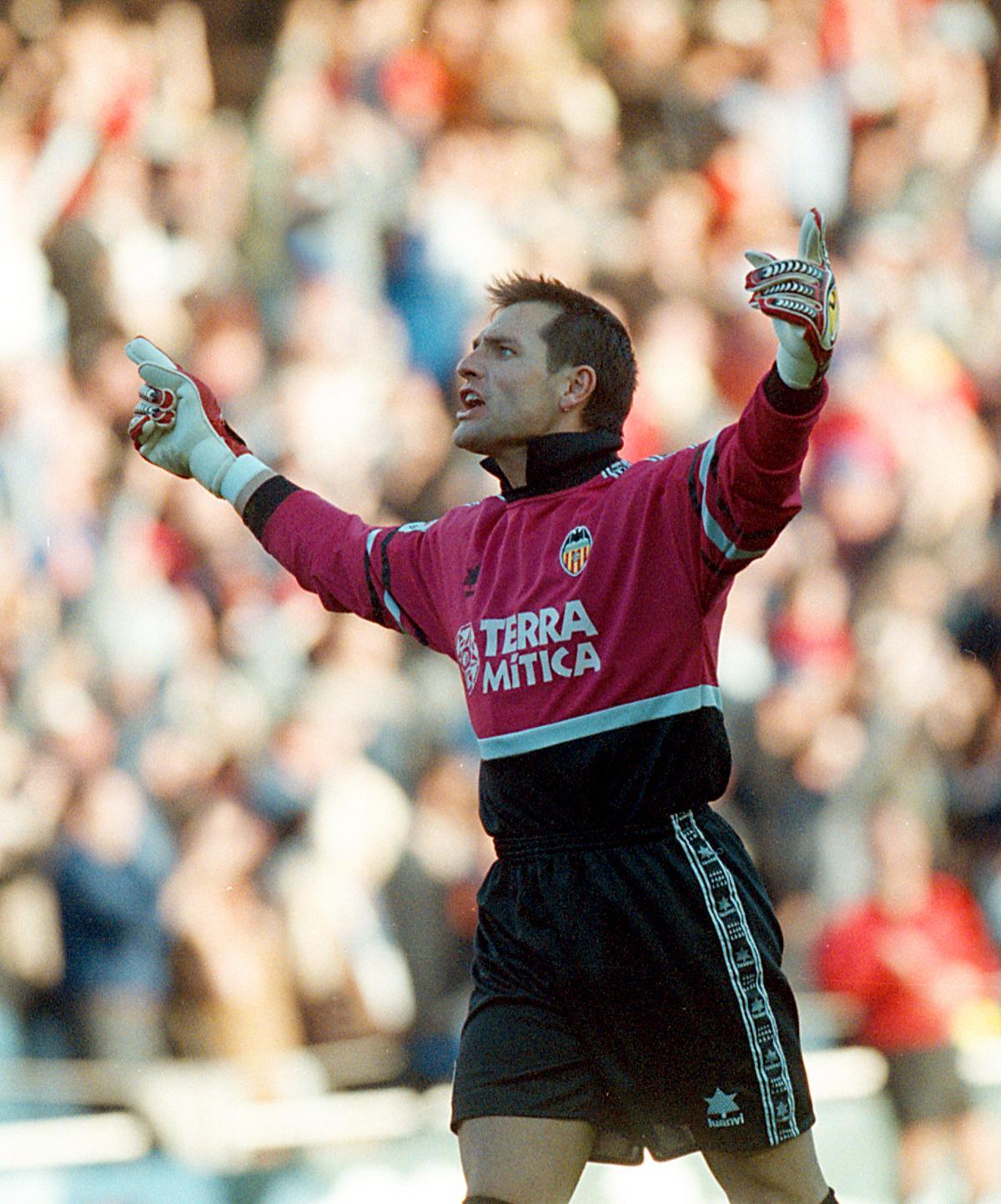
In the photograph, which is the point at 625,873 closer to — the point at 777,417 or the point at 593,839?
the point at 593,839

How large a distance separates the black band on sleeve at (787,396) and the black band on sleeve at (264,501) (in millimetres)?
889

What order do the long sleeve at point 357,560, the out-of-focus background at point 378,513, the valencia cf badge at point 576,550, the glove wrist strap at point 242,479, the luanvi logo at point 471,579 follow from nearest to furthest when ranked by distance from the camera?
1. the valencia cf badge at point 576,550
2. the luanvi logo at point 471,579
3. the long sleeve at point 357,560
4. the glove wrist strap at point 242,479
5. the out-of-focus background at point 378,513

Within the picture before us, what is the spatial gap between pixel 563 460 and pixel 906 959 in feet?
8.98

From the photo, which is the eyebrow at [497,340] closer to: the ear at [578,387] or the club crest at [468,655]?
the ear at [578,387]

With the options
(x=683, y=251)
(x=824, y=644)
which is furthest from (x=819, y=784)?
(x=683, y=251)

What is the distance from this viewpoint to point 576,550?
213 centimetres

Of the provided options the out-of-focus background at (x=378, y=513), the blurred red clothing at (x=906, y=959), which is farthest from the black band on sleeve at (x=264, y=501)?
the blurred red clothing at (x=906, y=959)

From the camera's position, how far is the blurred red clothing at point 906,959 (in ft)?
14.3

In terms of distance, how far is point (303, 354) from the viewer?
440 cm

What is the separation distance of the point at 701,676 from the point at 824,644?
2.59m

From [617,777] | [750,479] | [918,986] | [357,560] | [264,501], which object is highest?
[264,501]

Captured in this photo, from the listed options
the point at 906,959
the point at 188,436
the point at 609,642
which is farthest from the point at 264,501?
the point at 906,959

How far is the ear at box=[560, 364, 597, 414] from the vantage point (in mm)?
2293

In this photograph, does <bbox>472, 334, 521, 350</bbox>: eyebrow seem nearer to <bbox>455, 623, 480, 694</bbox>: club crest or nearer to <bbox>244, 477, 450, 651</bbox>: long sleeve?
<bbox>244, 477, 450, 651</bbox>: long sleeve
